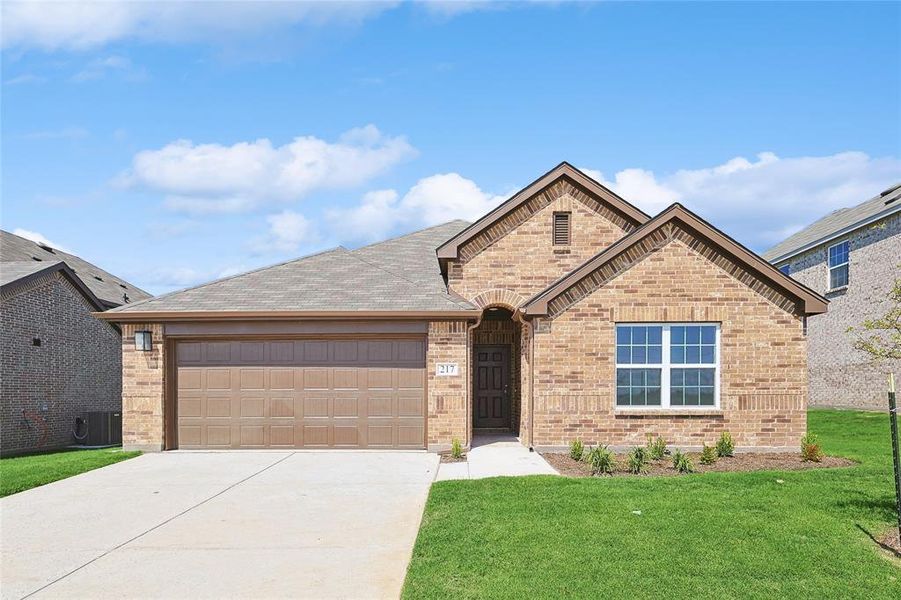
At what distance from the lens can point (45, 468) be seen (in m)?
12.4

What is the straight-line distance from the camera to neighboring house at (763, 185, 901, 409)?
2283cm

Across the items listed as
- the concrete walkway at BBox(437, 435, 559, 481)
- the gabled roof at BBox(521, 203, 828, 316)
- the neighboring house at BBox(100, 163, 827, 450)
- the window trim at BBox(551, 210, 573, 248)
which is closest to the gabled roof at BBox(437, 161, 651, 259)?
the neighboring house at BBox(100, 163, 827, 450)

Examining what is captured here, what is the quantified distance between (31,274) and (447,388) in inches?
484

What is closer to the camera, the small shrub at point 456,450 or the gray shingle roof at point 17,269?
the small shrub at point 456,450

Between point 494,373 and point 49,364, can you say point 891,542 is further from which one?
point 49,364

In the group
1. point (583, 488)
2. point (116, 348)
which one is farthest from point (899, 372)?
point (116, 348)

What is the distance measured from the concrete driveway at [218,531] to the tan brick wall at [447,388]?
1319 mm

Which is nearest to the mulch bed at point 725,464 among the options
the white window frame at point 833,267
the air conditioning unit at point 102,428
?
the air conditioning unit at point 102,428

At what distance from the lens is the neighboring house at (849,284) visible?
2283 cm

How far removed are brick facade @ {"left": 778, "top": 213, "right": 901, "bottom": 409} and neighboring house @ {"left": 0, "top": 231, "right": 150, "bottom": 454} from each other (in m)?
25.2

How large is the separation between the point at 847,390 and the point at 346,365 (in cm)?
2079

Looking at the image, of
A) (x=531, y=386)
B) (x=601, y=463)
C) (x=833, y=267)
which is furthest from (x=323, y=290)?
(x=833, y=267)

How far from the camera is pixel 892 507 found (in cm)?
819

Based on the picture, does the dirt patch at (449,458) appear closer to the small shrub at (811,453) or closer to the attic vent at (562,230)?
the attic vent at (562,230)
